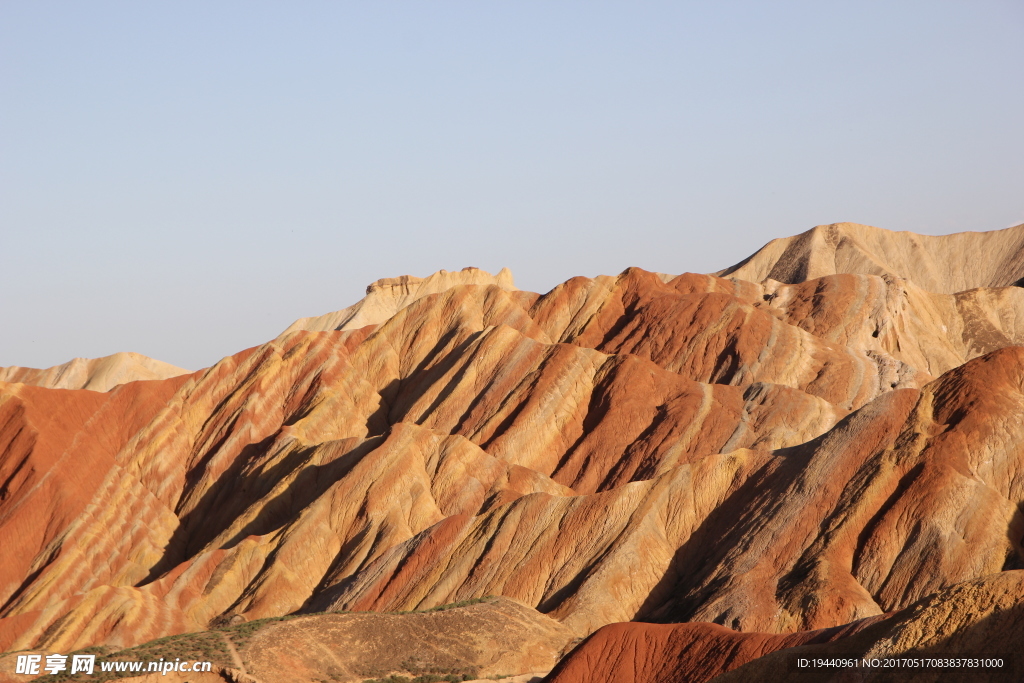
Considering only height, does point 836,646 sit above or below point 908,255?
above

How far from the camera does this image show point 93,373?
445 ft

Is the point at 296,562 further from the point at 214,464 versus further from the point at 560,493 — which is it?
the point at 214,464

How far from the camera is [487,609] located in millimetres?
Result: 49250

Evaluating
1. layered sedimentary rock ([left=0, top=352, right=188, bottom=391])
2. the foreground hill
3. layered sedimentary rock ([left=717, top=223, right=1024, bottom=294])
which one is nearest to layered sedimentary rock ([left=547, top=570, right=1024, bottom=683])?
the foreground hill

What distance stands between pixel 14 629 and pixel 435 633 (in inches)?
1296

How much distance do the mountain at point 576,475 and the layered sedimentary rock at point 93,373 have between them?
1615 inches

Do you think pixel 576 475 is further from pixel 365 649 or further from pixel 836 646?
pixel 836 646

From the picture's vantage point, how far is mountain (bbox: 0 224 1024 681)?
49.0 meters

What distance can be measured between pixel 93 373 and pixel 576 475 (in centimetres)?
8095

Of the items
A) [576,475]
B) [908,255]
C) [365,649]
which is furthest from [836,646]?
[908,255]

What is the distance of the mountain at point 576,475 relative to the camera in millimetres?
48969

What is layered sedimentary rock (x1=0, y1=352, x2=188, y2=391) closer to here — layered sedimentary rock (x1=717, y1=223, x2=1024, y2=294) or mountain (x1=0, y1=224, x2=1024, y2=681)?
mountain (x1=0, y1=224, x2=1024, y2=681)

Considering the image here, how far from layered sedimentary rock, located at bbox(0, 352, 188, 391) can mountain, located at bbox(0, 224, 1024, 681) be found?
41025 mm

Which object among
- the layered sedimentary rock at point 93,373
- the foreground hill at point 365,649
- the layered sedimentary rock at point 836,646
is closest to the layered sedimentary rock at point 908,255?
the layered sedimentary rock at point 93,373
